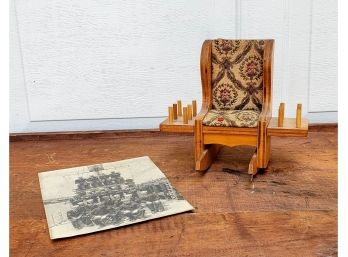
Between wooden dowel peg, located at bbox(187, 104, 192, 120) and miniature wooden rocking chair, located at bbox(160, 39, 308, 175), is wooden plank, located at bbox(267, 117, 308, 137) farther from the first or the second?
wooden dowel peg, located at bbox(187, 104, 192, 120)

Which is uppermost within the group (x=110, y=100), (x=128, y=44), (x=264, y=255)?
(x=128, y=44)

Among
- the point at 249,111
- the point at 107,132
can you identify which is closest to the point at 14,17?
the point at 107,132

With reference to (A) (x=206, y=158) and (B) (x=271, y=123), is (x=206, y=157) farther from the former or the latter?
(B) (x=271, y=123)

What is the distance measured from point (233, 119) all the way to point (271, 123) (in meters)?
0.10

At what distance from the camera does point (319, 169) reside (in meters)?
1.07

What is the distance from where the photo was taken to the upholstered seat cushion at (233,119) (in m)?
1.01

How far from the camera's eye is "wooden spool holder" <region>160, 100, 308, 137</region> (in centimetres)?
100

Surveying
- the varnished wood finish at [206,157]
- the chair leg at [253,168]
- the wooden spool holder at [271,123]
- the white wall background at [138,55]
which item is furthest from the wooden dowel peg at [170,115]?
the white wall background at [138,55]

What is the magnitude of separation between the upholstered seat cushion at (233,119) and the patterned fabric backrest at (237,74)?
4 cm

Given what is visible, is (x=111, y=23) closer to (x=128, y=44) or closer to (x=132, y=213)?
(x=128, y=44)

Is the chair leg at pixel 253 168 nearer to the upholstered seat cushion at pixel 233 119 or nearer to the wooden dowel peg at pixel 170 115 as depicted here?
the upholstered seat cushion at pixel 233 119

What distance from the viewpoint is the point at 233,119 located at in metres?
1.03

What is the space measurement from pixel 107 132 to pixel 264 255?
0.89 metres

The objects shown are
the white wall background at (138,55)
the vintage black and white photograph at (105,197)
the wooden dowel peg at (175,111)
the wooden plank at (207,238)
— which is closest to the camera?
the wooden plank at (207,238)
